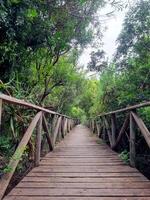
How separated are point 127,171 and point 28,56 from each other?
3.66 m

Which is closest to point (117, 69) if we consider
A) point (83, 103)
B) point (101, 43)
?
point (101, 43)

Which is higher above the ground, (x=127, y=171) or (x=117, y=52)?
(x=117, y=52)

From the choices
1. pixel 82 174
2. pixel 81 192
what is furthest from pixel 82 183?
pixel 82 174

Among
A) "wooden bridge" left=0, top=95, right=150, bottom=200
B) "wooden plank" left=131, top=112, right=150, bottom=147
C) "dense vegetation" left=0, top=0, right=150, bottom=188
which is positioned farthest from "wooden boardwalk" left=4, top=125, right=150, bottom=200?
"dense vegetation" left=0, top=0, right=150, bottom=188

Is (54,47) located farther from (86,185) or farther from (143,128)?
(86,185)

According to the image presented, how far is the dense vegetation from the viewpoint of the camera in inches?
186

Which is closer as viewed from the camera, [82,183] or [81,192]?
[81,192]

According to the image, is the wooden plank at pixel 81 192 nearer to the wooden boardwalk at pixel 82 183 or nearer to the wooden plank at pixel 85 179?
the wooden boardwalk at pixel 82 183

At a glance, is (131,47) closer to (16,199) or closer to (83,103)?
(16,199)

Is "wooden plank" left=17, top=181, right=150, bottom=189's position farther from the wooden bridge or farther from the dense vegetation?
the dense vegetation

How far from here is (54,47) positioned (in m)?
7.40

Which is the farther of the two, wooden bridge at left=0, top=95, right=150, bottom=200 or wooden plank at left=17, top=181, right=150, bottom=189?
wooden plank at left=17, top=181, right=150, bottom=189

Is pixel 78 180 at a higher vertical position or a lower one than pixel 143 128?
lower

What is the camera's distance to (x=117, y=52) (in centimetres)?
895
